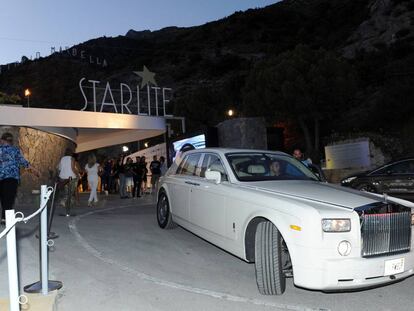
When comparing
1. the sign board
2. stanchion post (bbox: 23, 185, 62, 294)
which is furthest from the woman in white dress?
the sign board

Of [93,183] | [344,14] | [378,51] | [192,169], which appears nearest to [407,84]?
[378,51]

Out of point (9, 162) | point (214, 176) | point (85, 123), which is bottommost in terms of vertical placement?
point (214, 176)

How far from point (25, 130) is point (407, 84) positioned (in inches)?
1223

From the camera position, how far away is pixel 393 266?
481 centimetres

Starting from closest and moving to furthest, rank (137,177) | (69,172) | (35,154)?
(69,172) → (35,154) → (137,177)

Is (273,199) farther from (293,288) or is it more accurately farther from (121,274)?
(121,274)

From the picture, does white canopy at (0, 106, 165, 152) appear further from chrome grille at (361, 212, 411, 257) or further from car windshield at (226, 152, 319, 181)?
chrome grille at (361, 212, 411, 257)

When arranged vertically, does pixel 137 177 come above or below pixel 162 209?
above

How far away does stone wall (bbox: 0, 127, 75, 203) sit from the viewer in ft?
47.3

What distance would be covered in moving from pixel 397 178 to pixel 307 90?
79.5 feet

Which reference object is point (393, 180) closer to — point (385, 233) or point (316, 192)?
point (316, 192)

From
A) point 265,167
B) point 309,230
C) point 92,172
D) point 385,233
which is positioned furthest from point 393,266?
point 92,172

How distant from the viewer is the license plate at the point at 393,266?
475 centimetres

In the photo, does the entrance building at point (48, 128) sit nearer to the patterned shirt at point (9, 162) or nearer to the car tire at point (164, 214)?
the patterned shirt at point (9, 162)
